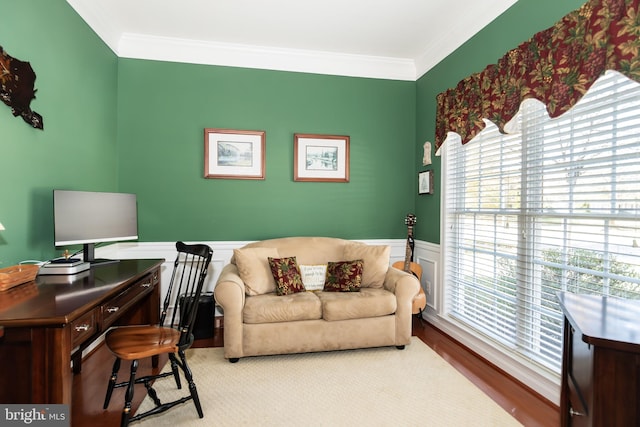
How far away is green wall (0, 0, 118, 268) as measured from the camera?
2031mm

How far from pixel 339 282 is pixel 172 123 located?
2.46m

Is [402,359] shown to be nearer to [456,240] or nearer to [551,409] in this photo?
[551,409]

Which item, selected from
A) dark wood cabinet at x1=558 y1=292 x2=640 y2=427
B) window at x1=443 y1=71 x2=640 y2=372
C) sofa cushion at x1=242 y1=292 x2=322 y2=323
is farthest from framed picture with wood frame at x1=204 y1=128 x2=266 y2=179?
dark wood cabinet at x1=558 y1=292 x2=640 y2=427

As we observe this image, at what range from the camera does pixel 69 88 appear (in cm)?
265

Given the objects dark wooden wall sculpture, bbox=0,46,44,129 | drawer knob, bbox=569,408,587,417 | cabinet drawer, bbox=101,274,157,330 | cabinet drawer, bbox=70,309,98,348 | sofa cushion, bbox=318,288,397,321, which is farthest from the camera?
sofa cushion, bbox=318,288,397,321

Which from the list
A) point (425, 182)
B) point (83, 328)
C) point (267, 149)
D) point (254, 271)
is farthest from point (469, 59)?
point (83, 328)

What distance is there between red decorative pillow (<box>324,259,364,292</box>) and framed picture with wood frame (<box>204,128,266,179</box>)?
54.1 inches

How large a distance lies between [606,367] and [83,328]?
6.65ft

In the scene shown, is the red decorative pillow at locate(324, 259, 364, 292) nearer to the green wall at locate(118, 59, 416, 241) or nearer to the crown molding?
the green wall at locate(118, 59, 416, 241)

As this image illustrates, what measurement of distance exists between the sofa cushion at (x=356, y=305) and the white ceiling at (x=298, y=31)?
2.54 meters

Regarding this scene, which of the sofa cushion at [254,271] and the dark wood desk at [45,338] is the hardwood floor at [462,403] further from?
the dark wood desk at [45,338]

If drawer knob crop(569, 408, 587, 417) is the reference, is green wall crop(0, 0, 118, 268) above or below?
above

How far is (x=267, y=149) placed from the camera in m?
3.85

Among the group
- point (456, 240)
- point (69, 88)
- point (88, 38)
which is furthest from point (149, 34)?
point (456, 240)
